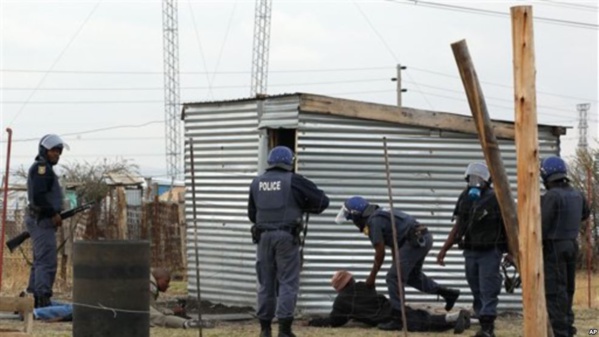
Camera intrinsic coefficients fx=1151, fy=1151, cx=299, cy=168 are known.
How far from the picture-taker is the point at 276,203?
11.2m

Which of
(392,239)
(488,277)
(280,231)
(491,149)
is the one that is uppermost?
(491,149)

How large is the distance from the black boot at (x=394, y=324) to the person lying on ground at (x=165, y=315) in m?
1.89

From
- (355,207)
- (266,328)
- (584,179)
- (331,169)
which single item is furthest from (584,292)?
(266,328)

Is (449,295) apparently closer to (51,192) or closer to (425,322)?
(425,322)

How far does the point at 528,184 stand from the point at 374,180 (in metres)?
6.89

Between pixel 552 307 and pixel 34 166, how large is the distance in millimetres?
5925

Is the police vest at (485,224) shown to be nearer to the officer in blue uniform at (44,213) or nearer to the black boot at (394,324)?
the black boot at (394,324)

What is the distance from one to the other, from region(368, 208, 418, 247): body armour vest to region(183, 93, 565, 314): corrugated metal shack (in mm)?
1401

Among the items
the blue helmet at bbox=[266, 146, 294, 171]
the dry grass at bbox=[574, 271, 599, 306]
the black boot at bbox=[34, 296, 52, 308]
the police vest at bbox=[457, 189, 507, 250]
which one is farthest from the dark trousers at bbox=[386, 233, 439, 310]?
the dry grass at bbox=[574, 271, 599, 306]

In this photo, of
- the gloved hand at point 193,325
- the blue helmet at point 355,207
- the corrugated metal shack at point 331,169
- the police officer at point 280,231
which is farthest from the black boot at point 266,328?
the corrugated metal shack at point 331,169

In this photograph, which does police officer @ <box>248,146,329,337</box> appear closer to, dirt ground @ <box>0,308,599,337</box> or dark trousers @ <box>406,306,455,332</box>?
dirt ground @ <box>0,308,599,337</box>

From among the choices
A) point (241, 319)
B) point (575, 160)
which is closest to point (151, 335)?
point (241, 319)

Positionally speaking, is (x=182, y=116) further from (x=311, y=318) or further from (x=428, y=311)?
(x=428, y=311)

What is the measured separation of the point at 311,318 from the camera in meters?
13.5
